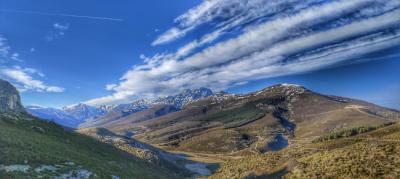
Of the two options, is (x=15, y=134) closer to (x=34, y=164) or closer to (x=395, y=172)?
(x=34, y=164)

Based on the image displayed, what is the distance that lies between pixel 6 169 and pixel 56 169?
7220 millimetres

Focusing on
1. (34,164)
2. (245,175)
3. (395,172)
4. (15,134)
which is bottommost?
(245,175)

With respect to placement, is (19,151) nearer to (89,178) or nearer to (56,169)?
(56,169)

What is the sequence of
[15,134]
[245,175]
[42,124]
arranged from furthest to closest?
[42,124]
[245,175]
[15,134]

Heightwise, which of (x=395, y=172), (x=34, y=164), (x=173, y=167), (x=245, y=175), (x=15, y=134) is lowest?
(x=173, y=167)

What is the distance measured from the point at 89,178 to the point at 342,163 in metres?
30.4

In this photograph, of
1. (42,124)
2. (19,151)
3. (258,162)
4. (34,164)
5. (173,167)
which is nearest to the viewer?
(34,164)

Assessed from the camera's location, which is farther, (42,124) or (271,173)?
(42,124)

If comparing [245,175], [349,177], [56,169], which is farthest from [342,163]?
[56,169]

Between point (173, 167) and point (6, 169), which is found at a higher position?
point (6, 169)

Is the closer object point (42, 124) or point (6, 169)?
point (6, 169)

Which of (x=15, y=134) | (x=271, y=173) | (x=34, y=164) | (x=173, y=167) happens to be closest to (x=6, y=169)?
(x=34, y=164)

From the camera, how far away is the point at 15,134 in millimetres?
53125

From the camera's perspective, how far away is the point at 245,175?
196 feet
